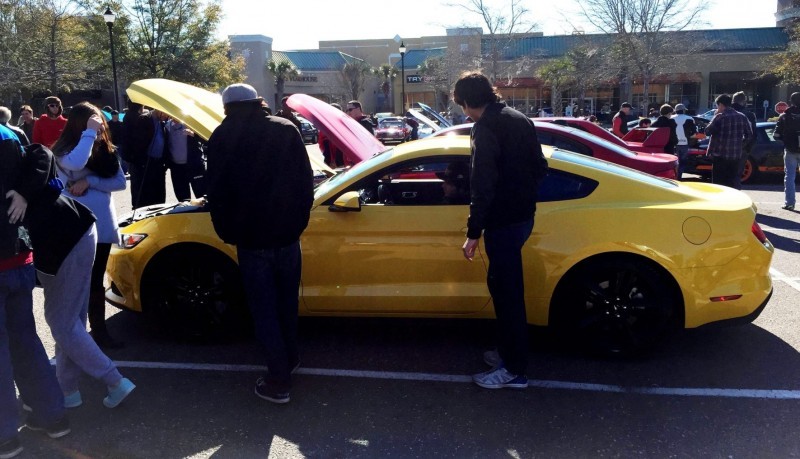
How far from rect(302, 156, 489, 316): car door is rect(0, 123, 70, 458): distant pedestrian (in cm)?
168

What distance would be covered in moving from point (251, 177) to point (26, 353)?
55.6 inches

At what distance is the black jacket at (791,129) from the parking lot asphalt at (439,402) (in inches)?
217

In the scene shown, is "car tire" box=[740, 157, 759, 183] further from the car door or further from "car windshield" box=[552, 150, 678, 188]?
the car door

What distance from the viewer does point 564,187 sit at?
14.2 ft

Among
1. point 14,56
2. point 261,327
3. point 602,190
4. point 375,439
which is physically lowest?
point 375,439

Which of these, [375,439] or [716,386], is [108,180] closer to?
[375,439]

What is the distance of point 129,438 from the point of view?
134 inches

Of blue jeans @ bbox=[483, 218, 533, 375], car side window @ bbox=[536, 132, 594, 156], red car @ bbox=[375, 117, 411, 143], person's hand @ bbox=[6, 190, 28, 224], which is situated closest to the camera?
person's hand @ bbox=[6, 190, 28, 224]

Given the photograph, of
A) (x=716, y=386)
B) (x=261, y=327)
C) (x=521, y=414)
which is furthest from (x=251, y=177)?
(x=716, y=386)

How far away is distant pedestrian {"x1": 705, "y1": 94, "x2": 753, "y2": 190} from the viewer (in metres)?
9.11

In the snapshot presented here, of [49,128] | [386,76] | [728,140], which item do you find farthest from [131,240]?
[386,76]

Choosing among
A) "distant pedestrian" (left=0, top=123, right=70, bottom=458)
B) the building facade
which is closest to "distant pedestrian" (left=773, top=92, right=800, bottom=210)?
"distant pedestrian" (left=0, top=123, right=70, bottom=458)

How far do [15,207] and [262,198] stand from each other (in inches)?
45.7

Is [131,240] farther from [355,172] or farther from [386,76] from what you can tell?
[386,76]
